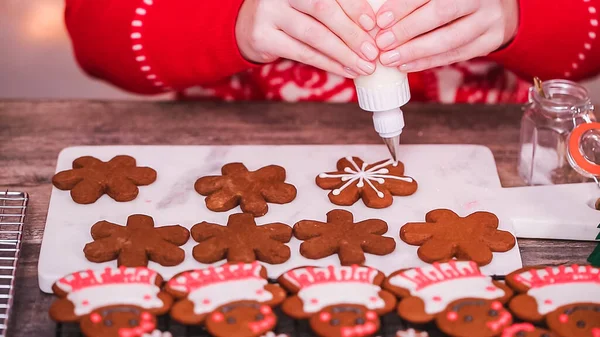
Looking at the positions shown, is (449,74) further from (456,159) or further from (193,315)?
(193,315)

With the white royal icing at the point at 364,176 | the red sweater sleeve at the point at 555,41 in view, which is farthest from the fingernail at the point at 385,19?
the red sweater sleeve at the point at 555,41

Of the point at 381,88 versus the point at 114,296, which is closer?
the point at 114,296

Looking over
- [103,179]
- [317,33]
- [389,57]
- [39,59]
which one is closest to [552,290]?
[389,57]

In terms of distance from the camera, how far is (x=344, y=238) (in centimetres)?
94

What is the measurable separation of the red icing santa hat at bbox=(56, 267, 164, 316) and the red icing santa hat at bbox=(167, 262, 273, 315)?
0.09 ft

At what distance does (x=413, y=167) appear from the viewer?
3.63 feet

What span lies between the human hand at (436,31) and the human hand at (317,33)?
0.02m

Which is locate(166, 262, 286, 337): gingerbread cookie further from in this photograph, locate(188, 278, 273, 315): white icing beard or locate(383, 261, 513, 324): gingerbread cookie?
locate(383, 261, 513, 324): gingerbread cookie

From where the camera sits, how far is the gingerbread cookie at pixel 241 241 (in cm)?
91

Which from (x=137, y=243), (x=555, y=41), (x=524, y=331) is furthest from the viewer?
(x=555, y=41)

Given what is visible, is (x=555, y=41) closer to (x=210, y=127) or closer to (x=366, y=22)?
(x=366, y=22)

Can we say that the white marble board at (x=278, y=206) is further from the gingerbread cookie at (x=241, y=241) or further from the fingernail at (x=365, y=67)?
the fingernail at (x=365, y=67)

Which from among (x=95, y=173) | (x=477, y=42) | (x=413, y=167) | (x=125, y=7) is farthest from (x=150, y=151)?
(x=477, y=42)

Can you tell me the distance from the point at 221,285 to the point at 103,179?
296mm
